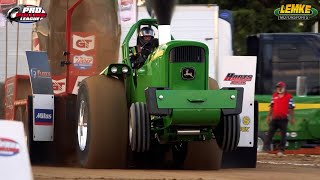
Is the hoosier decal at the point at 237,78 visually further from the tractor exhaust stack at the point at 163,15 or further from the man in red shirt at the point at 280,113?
the man in red shirt at the point at 280,113

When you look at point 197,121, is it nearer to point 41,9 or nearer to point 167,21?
point 167,21

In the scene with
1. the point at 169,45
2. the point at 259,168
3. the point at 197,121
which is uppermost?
the point at 169,45

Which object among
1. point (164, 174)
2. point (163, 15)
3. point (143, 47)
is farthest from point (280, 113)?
point (164, 174)

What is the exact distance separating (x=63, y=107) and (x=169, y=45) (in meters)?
2.76

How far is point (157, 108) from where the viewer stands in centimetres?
1042

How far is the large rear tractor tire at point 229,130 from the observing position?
1084 centimetres

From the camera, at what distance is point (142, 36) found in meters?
12.0

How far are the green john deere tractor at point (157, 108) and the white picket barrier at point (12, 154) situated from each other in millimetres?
4589

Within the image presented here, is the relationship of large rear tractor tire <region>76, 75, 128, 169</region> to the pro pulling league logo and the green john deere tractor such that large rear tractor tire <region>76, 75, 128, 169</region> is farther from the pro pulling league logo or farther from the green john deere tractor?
the pro pulling league logo

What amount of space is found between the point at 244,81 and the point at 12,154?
6.79 meters

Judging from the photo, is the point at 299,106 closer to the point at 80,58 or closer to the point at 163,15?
the point at 80,58

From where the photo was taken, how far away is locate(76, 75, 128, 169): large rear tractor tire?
11.3 m

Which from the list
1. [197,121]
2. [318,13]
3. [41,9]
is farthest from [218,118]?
[318,13]

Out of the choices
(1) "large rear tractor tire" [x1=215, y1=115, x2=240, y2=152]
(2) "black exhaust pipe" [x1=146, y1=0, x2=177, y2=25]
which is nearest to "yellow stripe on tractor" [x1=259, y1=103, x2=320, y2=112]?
(2) "black exhaust pipe" [x1=146, y1=0, x2=177, y2=25]
